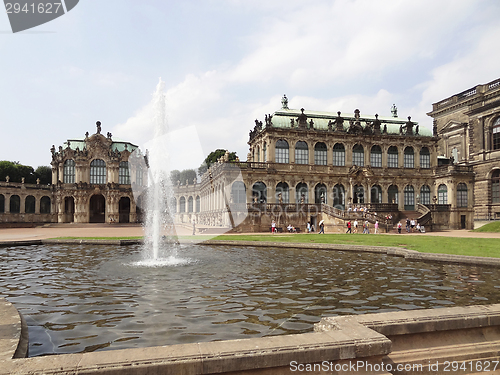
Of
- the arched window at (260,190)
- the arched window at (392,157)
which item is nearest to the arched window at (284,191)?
the arched window at (260,190)

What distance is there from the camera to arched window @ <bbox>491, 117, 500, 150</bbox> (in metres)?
51.3

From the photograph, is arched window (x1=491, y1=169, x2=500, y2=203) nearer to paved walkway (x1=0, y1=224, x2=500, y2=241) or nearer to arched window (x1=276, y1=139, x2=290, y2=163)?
paved walkway (x1=0, y1=224, x2=500, y2=241)

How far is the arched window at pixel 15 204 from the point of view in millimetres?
71144

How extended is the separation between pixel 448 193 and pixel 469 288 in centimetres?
4723

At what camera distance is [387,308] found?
9383mm

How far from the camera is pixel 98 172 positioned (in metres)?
77.1

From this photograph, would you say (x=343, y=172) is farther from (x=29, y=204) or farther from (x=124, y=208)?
(x=29, y=204)

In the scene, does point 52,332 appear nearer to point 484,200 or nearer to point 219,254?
point 219,254

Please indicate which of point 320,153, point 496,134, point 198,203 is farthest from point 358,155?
point 198,203

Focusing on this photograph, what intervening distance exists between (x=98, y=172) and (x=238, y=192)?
41.4 meters

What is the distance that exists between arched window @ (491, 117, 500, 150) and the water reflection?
145 ft

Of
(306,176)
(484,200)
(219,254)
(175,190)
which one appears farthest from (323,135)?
(175,190)

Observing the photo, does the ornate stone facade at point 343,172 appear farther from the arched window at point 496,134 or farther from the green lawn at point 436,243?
the green lawn at point 436,243

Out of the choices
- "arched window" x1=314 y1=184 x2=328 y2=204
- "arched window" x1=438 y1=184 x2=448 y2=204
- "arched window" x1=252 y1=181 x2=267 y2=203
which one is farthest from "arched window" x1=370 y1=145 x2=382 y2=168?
"arched window" x1=252 y1=181 x2=267 y2=203
